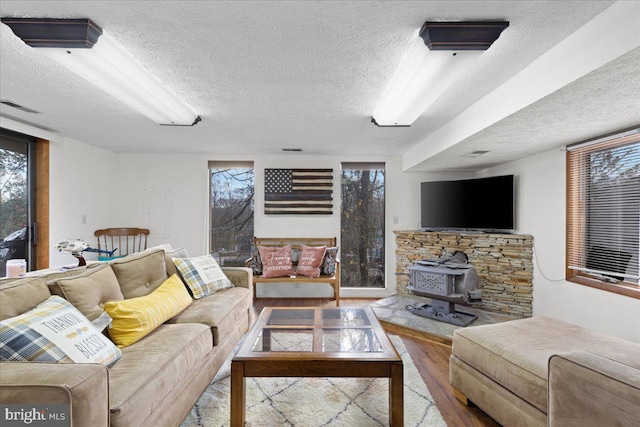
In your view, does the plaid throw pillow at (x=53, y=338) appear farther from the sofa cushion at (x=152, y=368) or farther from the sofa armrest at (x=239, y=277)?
the sofa armrest at (x=239, y=277)

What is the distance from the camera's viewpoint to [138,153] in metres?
4.86

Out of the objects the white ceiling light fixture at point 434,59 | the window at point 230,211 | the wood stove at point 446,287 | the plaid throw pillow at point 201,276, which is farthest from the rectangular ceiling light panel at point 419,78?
the window at point 230,211

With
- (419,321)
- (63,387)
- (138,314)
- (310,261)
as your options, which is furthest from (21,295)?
(419,321)

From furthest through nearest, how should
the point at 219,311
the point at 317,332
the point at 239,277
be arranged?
the point at 239,277
the point at 219,311
the point at 317,332

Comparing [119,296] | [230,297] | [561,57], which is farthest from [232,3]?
[230,297]

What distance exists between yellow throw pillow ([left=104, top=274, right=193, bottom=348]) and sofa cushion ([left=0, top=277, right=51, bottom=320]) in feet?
1.09

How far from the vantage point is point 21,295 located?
161 cm

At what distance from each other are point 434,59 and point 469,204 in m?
2.96

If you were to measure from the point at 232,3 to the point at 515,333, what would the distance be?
2.48 metres

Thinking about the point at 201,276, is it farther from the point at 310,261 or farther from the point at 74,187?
the point at 74,187

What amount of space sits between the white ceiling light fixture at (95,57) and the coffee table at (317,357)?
72.7 inches

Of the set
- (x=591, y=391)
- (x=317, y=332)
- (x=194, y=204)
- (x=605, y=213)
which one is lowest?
(x=317, y=332)

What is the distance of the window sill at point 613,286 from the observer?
2.49 metres

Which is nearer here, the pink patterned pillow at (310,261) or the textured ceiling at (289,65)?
the textured ceiling at (289,65)
